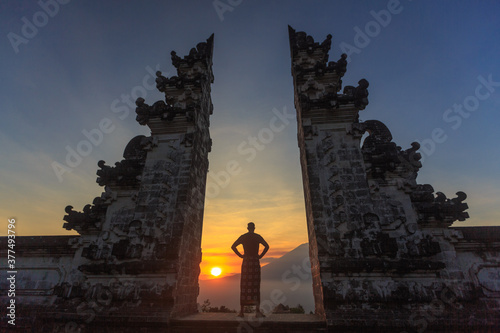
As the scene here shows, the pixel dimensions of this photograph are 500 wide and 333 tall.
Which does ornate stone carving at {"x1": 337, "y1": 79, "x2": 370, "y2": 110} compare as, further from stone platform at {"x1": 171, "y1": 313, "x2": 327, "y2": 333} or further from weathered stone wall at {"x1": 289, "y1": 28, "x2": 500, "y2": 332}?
stone platform at {"x1": 171, "y1": 313, "x2": 327, "y2": 333}

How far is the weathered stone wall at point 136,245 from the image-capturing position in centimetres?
573

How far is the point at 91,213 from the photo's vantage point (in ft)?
23.8

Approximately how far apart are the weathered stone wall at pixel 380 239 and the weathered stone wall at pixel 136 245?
12.1ft

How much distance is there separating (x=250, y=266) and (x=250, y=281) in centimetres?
38

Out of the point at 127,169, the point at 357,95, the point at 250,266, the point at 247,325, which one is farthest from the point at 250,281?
the point at 357,95

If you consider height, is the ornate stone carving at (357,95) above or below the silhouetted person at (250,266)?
above

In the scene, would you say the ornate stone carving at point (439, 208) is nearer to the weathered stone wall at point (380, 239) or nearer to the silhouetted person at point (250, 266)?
the weathered stone wall at point (380, 239)

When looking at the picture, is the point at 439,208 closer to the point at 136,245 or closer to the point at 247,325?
the point at 247,325

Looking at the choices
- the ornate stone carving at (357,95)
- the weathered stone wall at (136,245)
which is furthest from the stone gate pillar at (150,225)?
the ornate stone carving at (357,95)

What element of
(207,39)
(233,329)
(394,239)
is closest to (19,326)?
(233,329)

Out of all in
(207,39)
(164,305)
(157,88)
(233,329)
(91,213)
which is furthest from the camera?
(207,39)

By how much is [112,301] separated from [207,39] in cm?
1076

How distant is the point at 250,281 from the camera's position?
20.7 ft

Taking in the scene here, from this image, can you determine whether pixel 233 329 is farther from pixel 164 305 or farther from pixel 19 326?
pixel 19 326
